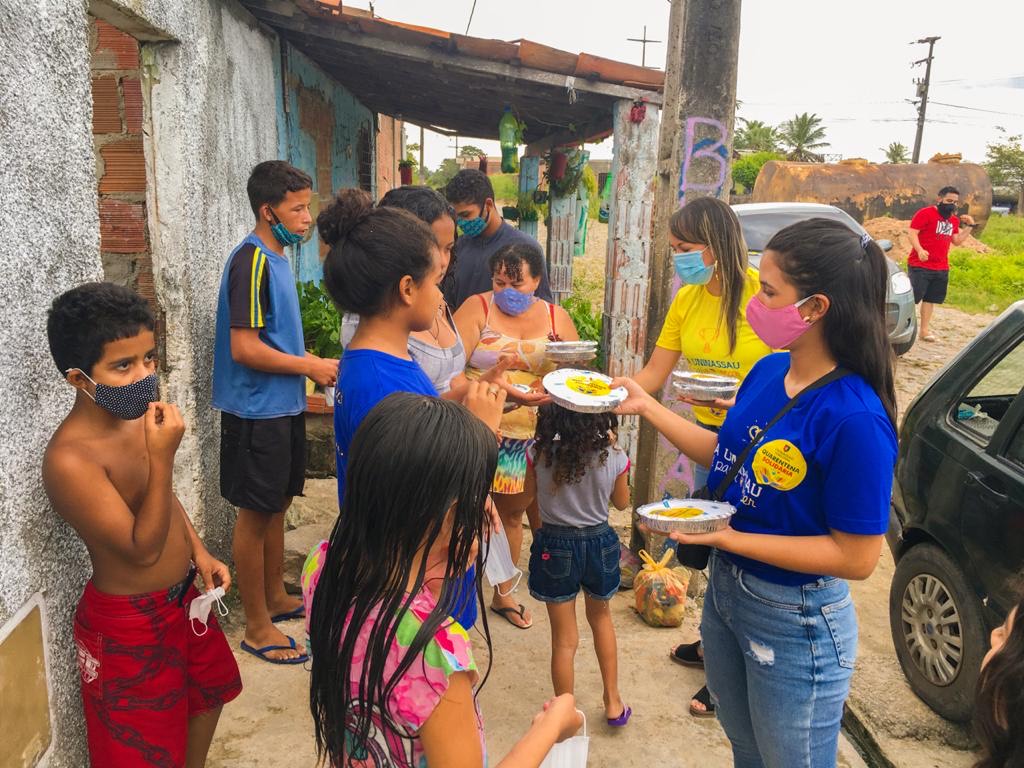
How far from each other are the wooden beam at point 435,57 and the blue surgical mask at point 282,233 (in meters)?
2.20

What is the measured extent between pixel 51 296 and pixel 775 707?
7.32 ft

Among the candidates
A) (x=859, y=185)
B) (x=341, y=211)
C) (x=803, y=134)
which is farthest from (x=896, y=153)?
(x=341, y=211)

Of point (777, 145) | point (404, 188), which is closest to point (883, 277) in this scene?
point (404, 188)

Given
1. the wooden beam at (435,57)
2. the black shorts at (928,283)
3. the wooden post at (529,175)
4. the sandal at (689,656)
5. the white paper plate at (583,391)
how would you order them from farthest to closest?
the black shorts at (928,283) < the wooden post at (529,175) < the wooden beam at (435,57) < the sandal at (689,656) < the white paper plate at (583,391)

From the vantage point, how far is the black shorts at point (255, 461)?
134 inches

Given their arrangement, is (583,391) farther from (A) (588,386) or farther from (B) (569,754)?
(B) (569,754)

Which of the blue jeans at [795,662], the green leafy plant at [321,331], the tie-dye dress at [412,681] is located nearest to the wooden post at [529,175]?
the green leafy plant at [321,331]

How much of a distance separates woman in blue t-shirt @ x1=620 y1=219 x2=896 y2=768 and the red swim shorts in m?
1.48

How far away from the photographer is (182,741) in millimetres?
2191

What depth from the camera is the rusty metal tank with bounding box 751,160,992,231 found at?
2058 centimetres

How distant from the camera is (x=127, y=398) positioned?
197 cm

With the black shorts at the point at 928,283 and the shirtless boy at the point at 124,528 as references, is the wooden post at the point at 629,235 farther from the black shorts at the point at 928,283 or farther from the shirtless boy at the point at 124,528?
the black shorts at the point at 928,283

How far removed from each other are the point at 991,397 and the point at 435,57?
4.14 metres

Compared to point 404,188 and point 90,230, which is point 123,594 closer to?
point 90,230
